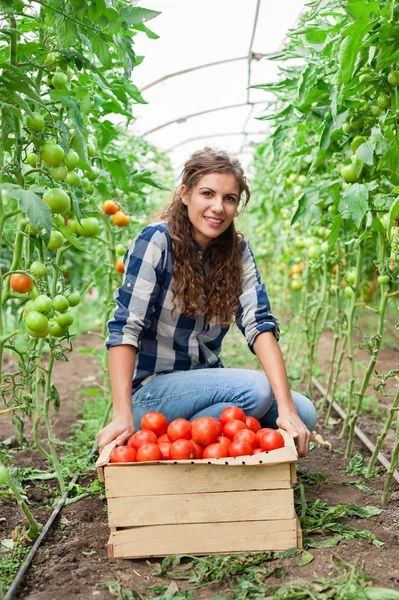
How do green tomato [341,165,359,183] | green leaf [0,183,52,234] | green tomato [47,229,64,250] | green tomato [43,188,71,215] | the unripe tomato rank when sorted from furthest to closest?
1. green tomato [341,165,359,183]
2. green tomato [47,229,64,250]
3. the unripe tomato
4. green tomato [43,188,71,215]
5. green leaf [0,183,52,234]

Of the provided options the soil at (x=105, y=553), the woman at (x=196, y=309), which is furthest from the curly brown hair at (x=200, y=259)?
the soil at (x=105, y=553)

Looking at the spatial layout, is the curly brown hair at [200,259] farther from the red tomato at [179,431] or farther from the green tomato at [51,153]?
the green tomato at [51,153]

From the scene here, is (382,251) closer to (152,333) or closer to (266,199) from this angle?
(152,333)

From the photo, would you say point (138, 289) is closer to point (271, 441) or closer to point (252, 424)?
point (252, 424)

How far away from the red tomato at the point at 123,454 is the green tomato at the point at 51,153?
843mm

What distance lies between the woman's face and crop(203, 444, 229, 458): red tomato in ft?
2.66

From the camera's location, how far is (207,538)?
1.85m

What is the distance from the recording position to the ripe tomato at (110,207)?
2953 mm

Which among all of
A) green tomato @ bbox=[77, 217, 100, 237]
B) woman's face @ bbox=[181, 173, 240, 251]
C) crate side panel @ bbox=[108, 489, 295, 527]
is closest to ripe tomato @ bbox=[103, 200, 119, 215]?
woman's face @ bbox=[181, 173, 240, 251]

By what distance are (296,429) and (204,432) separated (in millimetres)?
310

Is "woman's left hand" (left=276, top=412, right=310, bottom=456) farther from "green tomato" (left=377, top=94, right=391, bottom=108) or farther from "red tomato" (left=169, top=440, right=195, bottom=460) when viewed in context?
"green tomato" (left=377, top=94, right=391, bottom=108)

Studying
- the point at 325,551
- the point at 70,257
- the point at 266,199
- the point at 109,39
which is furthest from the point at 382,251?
the point at 70,257

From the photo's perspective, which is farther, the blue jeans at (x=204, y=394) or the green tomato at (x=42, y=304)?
the blue jeans at (x=204, y=394)

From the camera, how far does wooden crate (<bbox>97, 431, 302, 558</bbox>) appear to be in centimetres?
181
